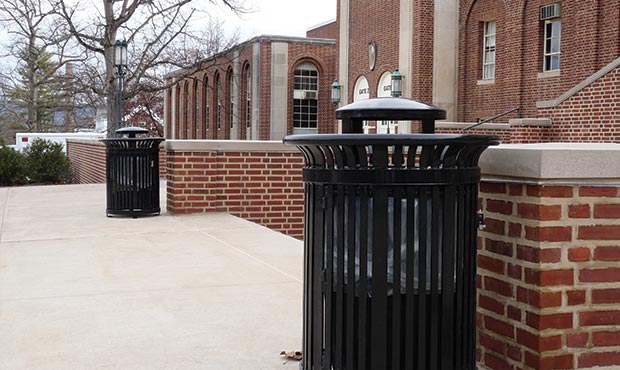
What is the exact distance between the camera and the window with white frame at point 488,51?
28453mm

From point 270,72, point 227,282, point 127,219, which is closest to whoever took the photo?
point 227,282

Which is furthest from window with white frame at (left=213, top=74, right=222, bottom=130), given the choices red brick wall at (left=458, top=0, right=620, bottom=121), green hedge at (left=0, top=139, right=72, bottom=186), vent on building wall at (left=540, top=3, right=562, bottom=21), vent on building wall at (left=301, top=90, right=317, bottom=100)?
vent on building wall at (left=540, top=3, right=562, bottom=21)

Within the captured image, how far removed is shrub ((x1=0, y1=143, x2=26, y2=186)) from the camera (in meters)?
24.0

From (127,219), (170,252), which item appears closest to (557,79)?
(127,219)

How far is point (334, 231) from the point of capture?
3342 millimetres

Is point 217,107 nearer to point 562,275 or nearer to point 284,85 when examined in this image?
point 284,85

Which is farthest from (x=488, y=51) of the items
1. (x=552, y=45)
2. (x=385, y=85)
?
(x=385, y=85)

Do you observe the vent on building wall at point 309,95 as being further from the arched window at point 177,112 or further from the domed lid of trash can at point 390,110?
the domed lid of trash can at point 390,110

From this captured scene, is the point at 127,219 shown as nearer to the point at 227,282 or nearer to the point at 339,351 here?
the point at 227,282

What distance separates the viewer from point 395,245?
321cm

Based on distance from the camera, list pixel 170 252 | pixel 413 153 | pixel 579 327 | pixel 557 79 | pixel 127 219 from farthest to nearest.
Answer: pixel 557 79
pixel 127 219
pixel 170 252
pixel 579 327
pixel 413 153

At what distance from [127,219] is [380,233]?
8269 mm

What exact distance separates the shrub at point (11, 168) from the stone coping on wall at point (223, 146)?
14.6 m

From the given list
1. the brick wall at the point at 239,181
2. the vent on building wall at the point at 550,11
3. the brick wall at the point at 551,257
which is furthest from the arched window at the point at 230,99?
the brick wall at the point at 551,257
